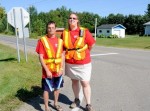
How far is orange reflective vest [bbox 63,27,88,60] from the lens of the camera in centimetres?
589

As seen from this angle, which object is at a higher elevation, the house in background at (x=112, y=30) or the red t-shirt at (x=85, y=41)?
the red t-shirt at (x=85, y=41)

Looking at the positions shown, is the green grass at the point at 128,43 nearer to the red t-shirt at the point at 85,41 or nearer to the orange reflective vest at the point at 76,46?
the red t-shirt at the point at 85,41

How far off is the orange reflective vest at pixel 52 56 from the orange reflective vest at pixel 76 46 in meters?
0.13

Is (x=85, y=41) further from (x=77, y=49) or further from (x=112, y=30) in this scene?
(x=112, y=30)

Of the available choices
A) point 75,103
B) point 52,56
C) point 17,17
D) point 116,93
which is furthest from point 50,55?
point 17,17

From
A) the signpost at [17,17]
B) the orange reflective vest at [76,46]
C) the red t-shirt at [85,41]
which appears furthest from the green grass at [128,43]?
the orange reflective vest at [76,46]

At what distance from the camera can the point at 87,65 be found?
6.02m

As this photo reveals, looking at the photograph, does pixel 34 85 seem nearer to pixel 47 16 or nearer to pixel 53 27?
pixel 53 27

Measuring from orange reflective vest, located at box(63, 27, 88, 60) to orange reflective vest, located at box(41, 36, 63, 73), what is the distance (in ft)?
0.43

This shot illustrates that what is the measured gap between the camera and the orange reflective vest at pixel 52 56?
5.86m

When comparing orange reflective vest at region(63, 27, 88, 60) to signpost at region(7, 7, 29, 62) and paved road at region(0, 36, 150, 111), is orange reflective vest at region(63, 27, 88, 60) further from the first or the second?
signpost at region(7, 7, 29, 62)

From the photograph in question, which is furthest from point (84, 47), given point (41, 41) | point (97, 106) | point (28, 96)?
point (28, 96)

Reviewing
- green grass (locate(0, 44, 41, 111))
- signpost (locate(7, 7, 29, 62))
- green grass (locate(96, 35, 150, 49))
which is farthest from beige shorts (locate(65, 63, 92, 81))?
green grass (locate(96, 35, 150, 49))

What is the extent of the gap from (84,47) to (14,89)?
282cm
